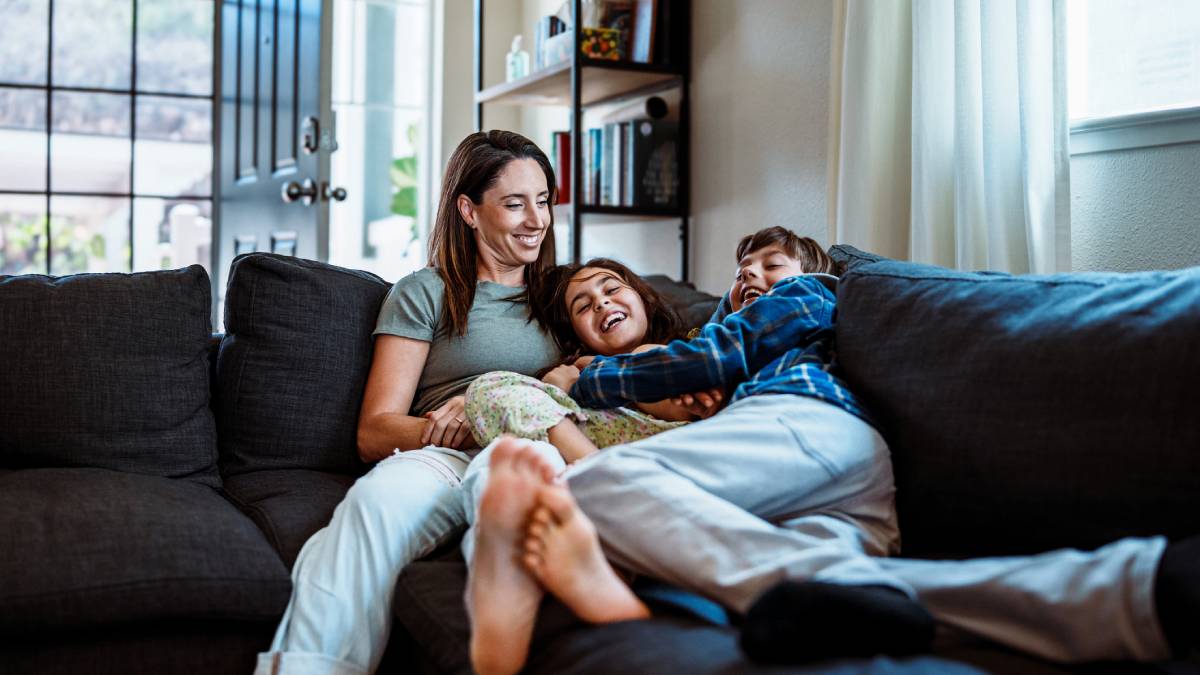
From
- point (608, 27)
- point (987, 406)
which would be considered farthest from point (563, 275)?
point (608, 27)

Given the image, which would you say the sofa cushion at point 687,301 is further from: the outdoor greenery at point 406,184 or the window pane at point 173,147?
the window pane at point 173,147

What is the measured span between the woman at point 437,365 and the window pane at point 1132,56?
1035 millimetres

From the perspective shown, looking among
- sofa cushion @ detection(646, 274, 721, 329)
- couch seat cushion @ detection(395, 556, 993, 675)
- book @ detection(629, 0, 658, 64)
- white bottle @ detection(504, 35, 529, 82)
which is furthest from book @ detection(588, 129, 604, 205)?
couch seat cushion @ detection(395, 556, 993, 675)

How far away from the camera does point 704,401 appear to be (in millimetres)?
1663

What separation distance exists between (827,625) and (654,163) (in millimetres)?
2292

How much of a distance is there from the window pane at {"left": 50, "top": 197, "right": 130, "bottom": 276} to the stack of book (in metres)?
2.15

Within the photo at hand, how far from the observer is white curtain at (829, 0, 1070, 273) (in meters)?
2.01

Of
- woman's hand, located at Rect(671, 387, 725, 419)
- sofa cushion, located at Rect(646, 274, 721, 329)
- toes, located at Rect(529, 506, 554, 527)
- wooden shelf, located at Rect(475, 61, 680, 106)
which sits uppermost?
wooden shelf, located at Rect(475, 61, 680, 106)

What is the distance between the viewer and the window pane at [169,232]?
14.4 ft

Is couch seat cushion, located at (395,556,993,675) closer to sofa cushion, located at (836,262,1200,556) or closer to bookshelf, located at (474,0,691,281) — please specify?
sofa cushion, located at (836,262,1200,556)

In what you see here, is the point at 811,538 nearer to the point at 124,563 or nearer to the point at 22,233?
the point at 124,563

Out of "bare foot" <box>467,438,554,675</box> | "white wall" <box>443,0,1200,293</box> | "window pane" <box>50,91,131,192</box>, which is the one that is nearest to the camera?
"bare foot" <box>467,438,554,675</box>

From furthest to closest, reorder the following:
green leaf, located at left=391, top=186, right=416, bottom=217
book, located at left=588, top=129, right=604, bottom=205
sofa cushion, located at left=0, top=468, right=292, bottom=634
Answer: green leaf, located at left=391, top=186, right=416, bottom=217 < book, located at left=588, top=129, right=604, bottom=205 < sofa cushion, located at left=0, top=468, right=292, bottom=634

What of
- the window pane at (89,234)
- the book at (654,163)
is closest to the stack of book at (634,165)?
the book at (654,163)
